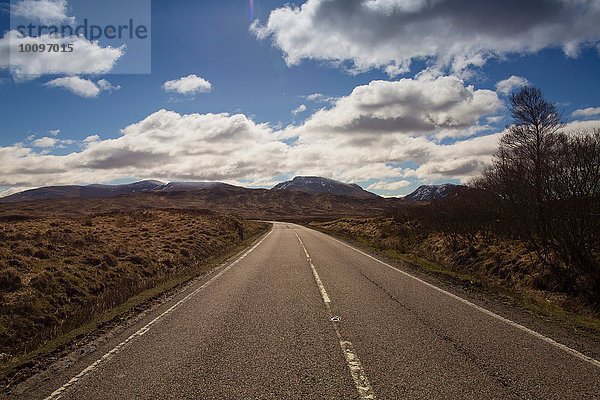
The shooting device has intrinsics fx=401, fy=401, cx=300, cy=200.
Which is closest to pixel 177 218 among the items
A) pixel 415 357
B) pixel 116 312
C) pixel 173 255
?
pixel 173 255

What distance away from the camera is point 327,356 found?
6273mm

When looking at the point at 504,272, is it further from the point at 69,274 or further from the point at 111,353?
the point at 69,274

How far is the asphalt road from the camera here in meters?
5.12

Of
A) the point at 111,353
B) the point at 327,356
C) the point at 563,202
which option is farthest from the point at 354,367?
the point at 563,202

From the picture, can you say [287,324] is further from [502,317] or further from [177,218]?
[177,218]

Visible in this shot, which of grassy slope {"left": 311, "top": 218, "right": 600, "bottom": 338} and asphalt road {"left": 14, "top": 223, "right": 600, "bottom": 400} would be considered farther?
grassy slope {"left": 311, "top": 218, "right": 600, "bottom": 338}

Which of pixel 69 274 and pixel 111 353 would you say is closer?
pixel 111 353

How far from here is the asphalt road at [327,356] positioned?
16.8 feet

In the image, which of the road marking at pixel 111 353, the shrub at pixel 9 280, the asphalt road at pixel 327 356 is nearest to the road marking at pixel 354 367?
the asphalt road at pixel 327 356

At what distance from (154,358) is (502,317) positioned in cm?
702

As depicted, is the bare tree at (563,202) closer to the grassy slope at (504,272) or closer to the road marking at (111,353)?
the grassy slope at (504,272)

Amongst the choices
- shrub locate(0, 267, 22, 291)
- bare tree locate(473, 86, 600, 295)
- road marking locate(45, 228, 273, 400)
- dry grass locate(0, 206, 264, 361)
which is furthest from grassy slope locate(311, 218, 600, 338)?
shrub locate(0, 267, 22, 291)

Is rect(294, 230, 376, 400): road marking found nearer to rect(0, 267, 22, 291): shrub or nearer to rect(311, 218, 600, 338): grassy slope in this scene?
rect(311, 218, 600, 338): grassy slope

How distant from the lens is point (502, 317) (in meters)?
8.61
